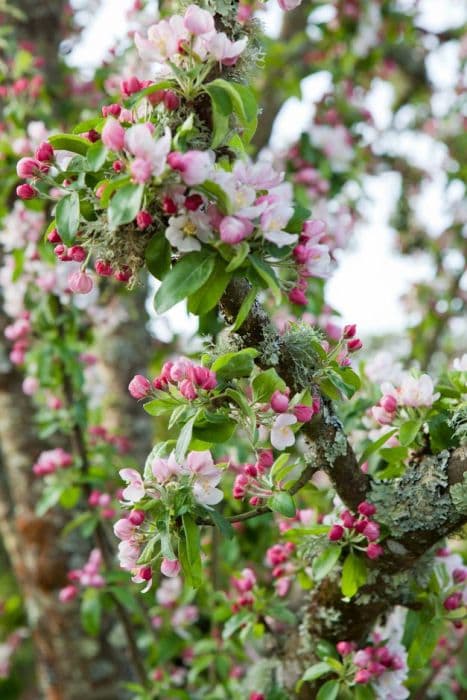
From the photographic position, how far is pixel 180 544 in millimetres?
1192

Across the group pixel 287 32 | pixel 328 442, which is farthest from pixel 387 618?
pixel 287 32

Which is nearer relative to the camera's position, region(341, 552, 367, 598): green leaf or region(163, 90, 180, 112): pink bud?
region(163, 90, 180, 112): pink bud

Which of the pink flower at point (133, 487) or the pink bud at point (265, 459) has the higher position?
the pink flower at point (133, 487)

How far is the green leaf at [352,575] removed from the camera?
1408 millimetres

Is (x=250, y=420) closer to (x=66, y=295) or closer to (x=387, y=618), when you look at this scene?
(x=387, y=618)

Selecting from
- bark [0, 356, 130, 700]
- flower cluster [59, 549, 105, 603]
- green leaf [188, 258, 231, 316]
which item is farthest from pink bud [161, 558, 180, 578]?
bark [0, 356, 130, 700]

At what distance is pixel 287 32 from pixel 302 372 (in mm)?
2585

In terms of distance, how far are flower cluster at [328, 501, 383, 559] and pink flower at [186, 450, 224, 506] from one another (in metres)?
0.30

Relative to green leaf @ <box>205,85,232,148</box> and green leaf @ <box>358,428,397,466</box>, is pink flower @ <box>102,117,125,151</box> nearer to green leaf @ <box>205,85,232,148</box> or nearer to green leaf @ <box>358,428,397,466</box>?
green leaf @ <box>205,85,232,148</box>

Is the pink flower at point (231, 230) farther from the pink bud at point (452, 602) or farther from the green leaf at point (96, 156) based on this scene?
the pink bud at point (452, 602)

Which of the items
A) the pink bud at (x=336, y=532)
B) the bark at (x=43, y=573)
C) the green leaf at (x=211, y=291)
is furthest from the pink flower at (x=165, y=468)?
the bark at (x=43, y=573)

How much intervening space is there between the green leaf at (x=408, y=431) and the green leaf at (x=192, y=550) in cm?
43

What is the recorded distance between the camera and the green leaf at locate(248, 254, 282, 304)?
1.04 m

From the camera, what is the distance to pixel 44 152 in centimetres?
113
